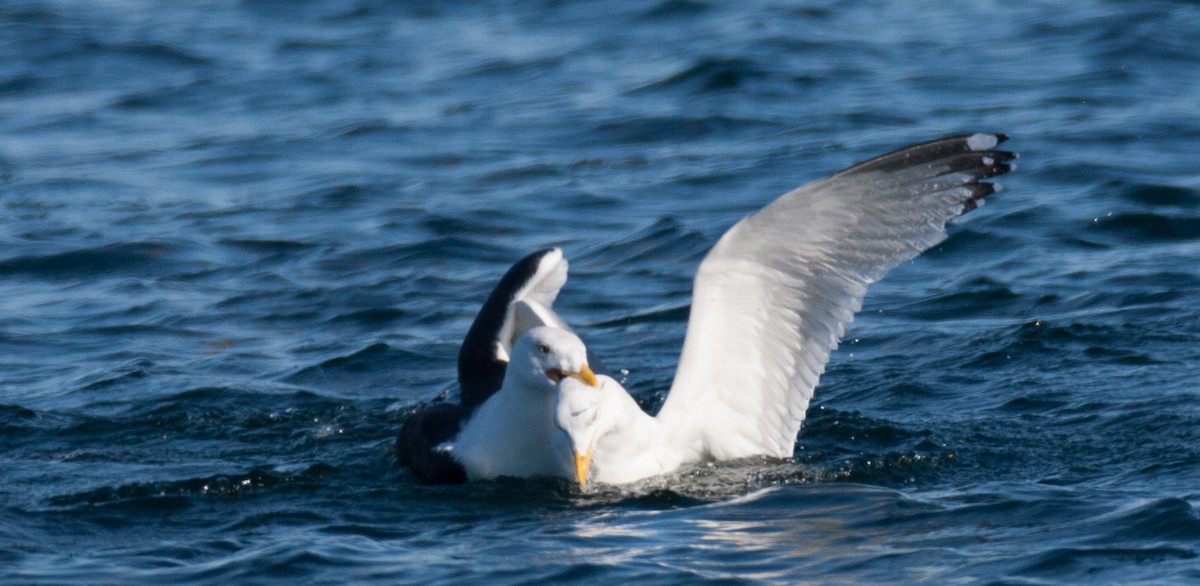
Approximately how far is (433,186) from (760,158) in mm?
2400

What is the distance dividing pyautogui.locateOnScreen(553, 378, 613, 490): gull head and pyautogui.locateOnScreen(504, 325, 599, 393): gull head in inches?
4.7

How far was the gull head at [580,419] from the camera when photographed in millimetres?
6715

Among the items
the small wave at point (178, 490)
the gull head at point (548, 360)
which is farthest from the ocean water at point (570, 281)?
the gull head at point (548, 360)

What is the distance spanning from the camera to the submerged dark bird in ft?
22.7

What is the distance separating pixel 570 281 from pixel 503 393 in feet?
12.9

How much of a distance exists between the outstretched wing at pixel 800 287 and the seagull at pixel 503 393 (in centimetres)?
50

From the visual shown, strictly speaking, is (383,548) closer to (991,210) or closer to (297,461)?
(297,461)

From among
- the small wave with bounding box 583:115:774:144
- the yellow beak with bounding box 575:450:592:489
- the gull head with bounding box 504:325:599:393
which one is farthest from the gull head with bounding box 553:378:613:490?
the small wave with bounding box 583:115:774:144

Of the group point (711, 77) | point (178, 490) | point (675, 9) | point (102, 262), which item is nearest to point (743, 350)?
point (178, 490)

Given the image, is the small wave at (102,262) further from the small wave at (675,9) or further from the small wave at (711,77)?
the small wave at (675,9)

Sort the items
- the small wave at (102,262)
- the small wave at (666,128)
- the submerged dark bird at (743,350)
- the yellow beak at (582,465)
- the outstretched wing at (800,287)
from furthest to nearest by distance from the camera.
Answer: the small wave at (666,128), the small wave at (102,262), the outstretched wing at (800,287), the submerged dark bird at (743,350), the yellow beak at (582,465)

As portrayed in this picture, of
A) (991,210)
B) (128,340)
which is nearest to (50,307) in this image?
(128,340)

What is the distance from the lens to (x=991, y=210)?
1187cm

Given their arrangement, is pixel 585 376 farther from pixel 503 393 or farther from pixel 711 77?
pixel 711 77
